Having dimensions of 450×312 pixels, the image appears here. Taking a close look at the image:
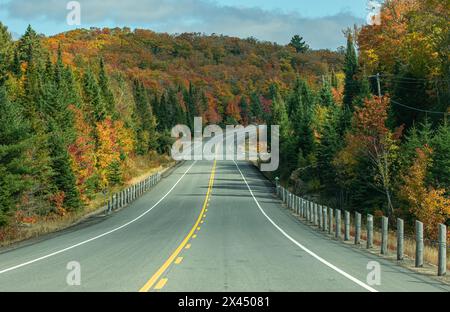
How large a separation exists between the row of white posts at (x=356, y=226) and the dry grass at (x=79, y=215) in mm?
14404

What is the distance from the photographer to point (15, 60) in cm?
9019

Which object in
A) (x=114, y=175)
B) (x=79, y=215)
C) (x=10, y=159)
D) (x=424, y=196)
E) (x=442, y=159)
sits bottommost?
(x=79, y=215)

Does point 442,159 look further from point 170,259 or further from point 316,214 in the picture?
point 170,259

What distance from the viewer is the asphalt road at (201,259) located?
38.4ft

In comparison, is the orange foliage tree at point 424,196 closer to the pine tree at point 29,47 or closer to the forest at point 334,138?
the forest at point 334,138

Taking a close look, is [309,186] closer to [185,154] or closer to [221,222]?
[221,222]

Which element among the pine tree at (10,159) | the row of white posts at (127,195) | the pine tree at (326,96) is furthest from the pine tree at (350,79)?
the pine tree at (10,159)

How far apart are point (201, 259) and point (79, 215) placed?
30.8 metres

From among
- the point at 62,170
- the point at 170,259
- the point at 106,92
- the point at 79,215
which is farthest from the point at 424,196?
the point at 106,92

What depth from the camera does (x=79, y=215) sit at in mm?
45062

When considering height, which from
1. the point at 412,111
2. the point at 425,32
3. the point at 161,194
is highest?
the point at 425,32

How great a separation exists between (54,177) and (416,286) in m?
48.5

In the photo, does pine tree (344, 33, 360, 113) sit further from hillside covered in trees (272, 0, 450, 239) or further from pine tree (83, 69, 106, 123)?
pine tree (83, 69, 106, 123)
